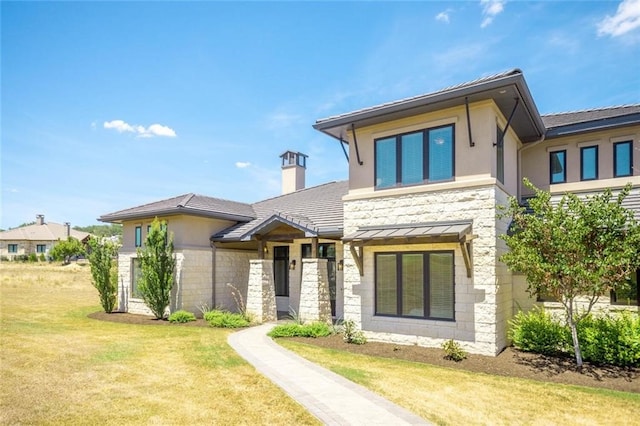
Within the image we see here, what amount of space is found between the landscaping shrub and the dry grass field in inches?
127

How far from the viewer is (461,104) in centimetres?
1009

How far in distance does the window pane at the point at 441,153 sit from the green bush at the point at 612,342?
476 centimetres

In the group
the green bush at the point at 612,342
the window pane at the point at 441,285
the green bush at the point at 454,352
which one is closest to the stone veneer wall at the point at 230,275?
the window pane at the point at 441,285

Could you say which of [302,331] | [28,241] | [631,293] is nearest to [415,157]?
[302,331]

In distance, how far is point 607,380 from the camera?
771 cm

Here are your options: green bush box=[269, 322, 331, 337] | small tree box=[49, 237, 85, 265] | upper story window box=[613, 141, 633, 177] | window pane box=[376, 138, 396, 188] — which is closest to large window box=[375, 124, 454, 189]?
window pane box=[376, 138, 396, 188]

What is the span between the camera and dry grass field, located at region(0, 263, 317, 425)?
594 cm

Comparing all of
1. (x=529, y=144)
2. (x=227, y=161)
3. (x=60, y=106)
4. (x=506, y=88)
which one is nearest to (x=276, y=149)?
(x=227, y=161)

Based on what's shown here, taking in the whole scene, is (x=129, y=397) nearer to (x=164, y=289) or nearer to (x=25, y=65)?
(x=164, y=289)

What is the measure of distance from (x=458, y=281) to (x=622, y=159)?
295 inches

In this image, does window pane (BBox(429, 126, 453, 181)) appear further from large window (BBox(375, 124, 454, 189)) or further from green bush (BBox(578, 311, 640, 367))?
green bush (BBox(578, 311, 640, 367))

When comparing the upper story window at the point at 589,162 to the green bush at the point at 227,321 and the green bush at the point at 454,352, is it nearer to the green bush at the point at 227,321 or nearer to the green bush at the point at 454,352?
the green bush at the point at 454,352

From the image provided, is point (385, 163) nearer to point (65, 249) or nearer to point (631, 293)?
point (631, 293)

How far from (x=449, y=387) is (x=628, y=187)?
18.7ft
